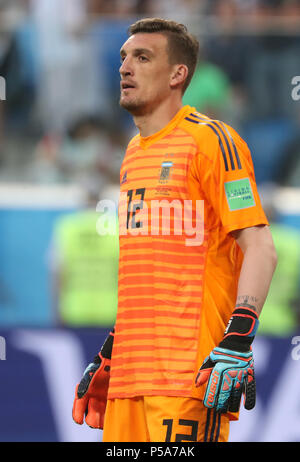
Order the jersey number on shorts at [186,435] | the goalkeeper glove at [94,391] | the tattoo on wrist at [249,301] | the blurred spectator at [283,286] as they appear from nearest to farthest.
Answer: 1. the tattoo on wrist at [249,301]
2. the jersey number on shorts at [186,435]
3. the goalkeeper glove at [94,391]
4. the blurred spectator at [283,286]

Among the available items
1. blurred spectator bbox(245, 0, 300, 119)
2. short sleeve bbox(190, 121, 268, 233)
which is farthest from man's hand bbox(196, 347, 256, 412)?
blurred spectator bbox(245, 0, 300, 119)

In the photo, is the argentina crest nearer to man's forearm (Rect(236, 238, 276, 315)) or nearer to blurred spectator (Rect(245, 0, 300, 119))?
man's forearm (Rect(236, 238, 276, 315))

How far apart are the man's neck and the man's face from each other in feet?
0.08

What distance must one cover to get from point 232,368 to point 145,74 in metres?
1.30

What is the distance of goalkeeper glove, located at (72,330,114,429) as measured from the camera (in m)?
4.14

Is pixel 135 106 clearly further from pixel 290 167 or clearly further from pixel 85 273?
pixel 290 167

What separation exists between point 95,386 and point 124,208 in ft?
2.78

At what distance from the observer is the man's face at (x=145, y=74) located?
3857 millimetres

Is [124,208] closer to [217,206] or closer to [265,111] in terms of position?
[217,206]

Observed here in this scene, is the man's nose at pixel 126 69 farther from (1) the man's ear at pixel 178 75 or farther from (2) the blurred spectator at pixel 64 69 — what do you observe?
(2) the blurred spectator at pixel 64 69

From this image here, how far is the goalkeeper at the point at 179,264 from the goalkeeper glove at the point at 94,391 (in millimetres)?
207

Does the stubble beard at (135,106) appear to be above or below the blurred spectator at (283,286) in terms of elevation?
above

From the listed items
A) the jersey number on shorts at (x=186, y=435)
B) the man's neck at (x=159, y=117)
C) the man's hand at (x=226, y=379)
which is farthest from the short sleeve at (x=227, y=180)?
the jersey number on shorts at (x=186, y=435)

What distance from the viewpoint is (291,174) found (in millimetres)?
9211
